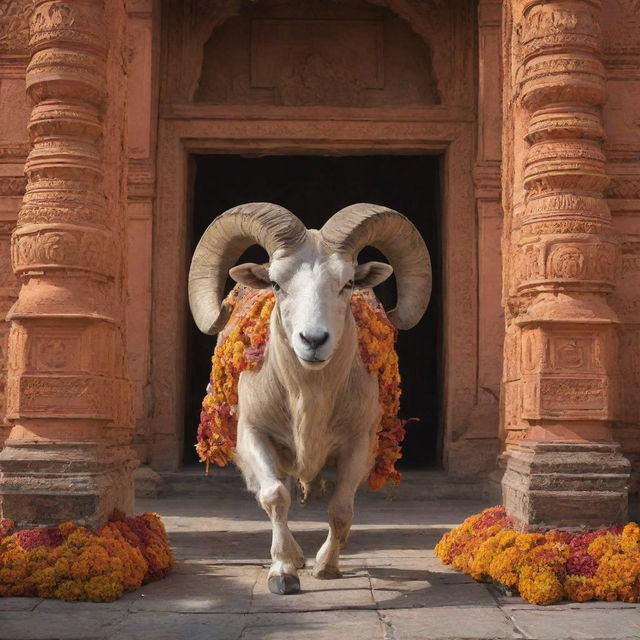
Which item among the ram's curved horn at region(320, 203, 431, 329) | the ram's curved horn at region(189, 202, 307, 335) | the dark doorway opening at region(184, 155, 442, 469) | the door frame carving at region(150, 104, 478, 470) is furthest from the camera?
the dark doorway opening at region(184, 155, 442, 469)

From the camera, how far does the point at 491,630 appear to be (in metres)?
4.48

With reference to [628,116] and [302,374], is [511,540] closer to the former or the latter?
[302,374]

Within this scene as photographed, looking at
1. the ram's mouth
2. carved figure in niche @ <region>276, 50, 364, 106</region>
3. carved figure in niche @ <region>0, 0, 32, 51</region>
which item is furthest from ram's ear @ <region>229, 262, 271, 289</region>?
carved figure in niche @ <region>276, 50, 364, 106</region>

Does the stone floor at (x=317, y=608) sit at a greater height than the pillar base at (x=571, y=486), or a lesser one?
lesser

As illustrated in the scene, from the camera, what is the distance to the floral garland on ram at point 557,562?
5109 mm

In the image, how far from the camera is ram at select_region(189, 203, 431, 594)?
207 inches

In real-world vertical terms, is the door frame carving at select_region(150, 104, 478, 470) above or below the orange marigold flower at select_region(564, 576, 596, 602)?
above

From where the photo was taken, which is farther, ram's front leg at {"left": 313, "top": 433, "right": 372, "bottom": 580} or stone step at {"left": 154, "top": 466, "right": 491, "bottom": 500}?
stone step at {"left": 154, "top": 466, "right": 491, "bottom": 500}

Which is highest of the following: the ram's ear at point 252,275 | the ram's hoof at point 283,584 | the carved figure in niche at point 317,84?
the carved figure in niche at point 317,84

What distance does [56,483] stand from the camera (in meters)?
5.98

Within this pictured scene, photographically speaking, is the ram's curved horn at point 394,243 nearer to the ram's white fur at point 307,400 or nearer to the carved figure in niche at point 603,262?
the ram's white fur at point 307,400

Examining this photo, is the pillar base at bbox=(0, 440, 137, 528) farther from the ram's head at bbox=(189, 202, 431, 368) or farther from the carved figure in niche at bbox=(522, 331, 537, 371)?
the carved figure in niche at bbox=(522, 331, 537, 371)

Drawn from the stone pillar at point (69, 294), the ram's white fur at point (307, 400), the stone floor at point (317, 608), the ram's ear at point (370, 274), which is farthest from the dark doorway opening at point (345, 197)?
the ram's ear at point (370, 274)

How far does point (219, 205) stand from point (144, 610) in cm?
1033
